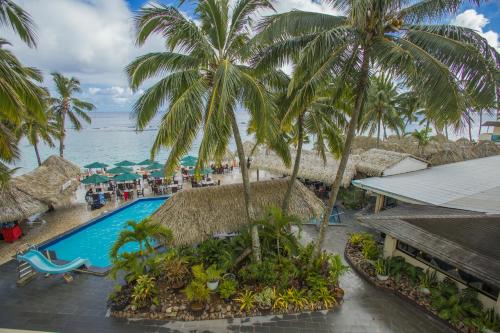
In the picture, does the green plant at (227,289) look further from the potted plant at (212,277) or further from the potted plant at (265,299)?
the potted plant at (265,299)

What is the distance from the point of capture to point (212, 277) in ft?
21.4

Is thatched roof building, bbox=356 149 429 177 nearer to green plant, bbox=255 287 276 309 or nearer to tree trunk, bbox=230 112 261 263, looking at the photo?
tree trunk, bbox=230 112 261 263

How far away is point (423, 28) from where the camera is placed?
5.48 meters

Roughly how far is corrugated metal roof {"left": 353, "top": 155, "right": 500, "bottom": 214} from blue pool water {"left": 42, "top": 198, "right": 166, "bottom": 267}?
38.9ft

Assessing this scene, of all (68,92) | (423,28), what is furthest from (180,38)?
(68,92)

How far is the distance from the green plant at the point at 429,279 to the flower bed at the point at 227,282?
7.57 ft

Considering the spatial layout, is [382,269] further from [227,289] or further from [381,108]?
[381,108]

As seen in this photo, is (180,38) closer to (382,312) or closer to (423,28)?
(423,28)

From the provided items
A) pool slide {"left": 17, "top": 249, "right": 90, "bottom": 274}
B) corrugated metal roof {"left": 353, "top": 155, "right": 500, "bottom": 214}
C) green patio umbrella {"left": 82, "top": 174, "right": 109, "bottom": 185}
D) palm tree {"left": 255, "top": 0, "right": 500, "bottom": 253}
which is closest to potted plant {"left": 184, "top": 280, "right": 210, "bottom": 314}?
pool slide {"left": 17, "top": 249, "right": 90, "bottom": 274}

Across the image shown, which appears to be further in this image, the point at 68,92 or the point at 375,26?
the point at 68,92

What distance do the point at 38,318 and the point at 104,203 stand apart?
9429mm

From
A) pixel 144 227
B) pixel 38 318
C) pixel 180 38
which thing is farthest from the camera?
pixel 144 227

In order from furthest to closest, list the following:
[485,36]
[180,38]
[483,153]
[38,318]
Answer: [483,153] → [38,318] → [180,38] → [485,36]

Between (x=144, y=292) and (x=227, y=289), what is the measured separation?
2393 millimetres
